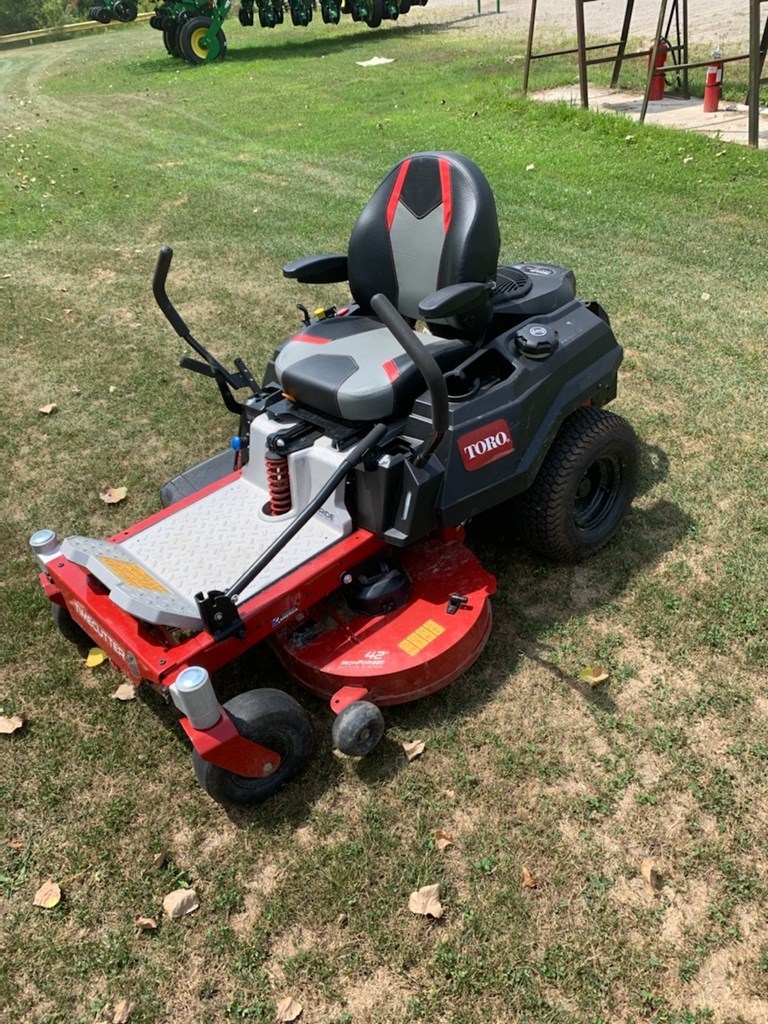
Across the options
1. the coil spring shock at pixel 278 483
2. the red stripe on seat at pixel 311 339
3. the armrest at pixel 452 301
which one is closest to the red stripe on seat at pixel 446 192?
the armrest at pixel 452 301

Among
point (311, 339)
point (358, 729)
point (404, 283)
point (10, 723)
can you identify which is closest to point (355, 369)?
point (311, 339)

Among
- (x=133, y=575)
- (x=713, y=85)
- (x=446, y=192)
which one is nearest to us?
(x=133, y=575)

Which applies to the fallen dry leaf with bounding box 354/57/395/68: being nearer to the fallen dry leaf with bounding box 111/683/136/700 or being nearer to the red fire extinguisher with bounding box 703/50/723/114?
the red fire extinguisher with bounding box 703/50/723/114

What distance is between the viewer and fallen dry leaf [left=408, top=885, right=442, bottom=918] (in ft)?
7.63

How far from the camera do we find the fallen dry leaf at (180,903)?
2.38 m

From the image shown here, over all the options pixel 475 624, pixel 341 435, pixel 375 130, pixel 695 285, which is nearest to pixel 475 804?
pixel 475 624

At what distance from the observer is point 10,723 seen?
2.95 metres

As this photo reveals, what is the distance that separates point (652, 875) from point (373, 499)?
1.49 metres

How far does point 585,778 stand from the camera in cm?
267

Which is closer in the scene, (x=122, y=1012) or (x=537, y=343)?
(x=122, y=1012)

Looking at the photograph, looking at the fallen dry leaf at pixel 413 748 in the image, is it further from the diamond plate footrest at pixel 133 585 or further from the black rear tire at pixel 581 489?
the black rear tire at pixel 581 489

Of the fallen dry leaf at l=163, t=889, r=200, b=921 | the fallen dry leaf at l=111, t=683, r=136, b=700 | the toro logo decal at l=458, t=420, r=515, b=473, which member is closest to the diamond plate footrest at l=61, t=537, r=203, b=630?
the fallen dry leaf at l=111, t=683, r=136, b=700

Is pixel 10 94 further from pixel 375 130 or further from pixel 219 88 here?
pixel 375 130

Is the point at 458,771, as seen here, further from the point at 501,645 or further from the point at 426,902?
the point at 501,645
